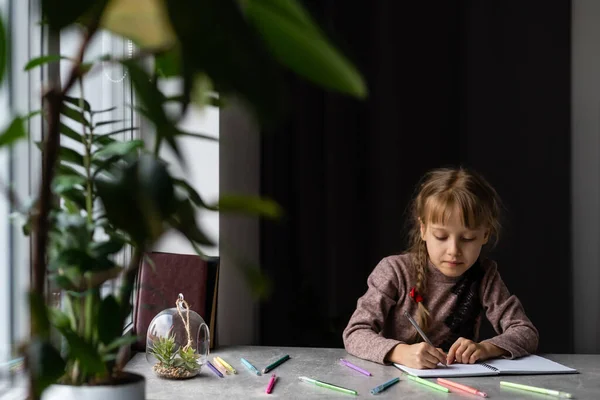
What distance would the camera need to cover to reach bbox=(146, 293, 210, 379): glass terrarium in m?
1.40

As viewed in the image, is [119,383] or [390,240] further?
[390,240]

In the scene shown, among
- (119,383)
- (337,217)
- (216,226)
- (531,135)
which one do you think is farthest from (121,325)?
(531,135)

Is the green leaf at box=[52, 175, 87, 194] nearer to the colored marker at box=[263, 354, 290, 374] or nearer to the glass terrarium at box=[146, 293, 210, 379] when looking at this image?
the glass terrarium at box=[146, 293, 210, 379]

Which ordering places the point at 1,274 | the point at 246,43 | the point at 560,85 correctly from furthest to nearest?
the point at 560,85, the point at 1,274, the point at 246,43

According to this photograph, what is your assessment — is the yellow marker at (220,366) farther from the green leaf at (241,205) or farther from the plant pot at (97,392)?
the green leaf at (241,205)

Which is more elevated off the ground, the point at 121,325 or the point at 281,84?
the point at 281,84

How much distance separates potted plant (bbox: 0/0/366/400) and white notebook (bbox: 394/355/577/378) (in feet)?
2.38


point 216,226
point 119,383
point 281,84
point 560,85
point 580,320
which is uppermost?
point 560,85

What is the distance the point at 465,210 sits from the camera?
5.63ft

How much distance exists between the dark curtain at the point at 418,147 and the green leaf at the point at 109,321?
1416 millimetres

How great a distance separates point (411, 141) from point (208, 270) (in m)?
0.86

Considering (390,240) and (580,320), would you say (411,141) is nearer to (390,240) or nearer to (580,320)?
(390,240)

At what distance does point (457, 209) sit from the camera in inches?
67.6

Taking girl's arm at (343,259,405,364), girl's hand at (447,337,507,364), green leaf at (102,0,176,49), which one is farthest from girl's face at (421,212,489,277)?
green leaf at (102,0,176,49)
